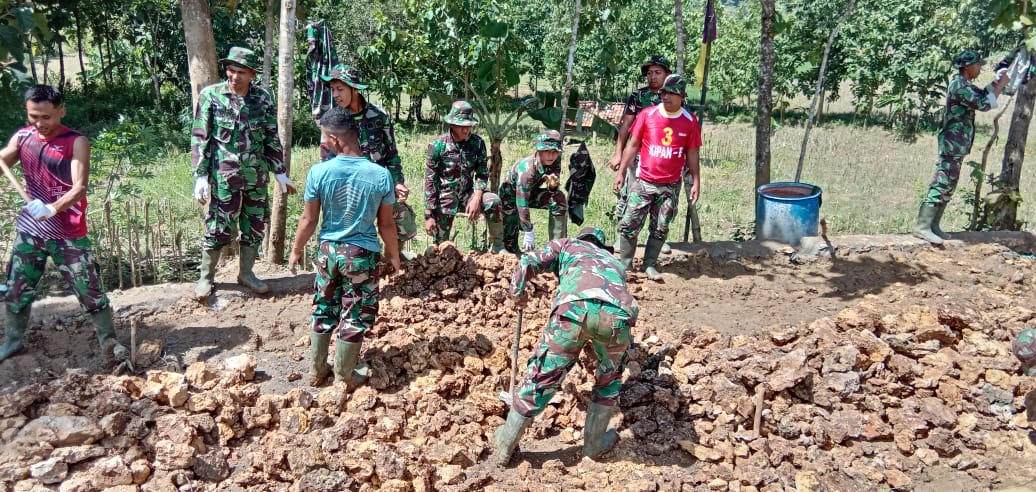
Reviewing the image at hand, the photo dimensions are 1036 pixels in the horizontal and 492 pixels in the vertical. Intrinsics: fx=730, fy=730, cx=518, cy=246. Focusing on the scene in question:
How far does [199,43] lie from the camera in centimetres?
562

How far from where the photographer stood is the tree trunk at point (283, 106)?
560 cm

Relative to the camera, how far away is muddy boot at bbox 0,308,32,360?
167 inches

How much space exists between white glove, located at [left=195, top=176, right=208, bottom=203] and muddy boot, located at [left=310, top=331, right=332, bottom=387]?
4.36 ft

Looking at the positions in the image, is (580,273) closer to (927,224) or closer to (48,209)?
(48,209)

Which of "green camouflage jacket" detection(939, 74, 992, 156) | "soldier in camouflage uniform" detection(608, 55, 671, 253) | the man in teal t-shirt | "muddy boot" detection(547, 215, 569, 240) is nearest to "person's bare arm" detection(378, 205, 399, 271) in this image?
the man in teal t-shirt

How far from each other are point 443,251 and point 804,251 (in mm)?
3581

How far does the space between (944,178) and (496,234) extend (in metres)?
4.36

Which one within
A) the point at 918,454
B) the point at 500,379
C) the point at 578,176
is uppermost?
the point at 578,176

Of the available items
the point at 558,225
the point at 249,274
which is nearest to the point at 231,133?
the point at 249,274

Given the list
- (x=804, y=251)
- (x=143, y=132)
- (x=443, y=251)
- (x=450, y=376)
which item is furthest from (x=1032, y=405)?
(x=143, y=132)

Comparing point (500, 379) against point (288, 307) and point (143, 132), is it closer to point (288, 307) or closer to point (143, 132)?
point (288, 307)

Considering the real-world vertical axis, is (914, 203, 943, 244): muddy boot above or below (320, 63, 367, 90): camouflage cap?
below

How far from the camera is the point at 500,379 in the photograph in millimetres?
4453

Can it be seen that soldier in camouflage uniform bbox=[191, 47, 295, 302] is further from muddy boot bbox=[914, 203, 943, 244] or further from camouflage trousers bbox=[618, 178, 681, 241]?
muddy boot bbox=[914, 203, 943, 244]
